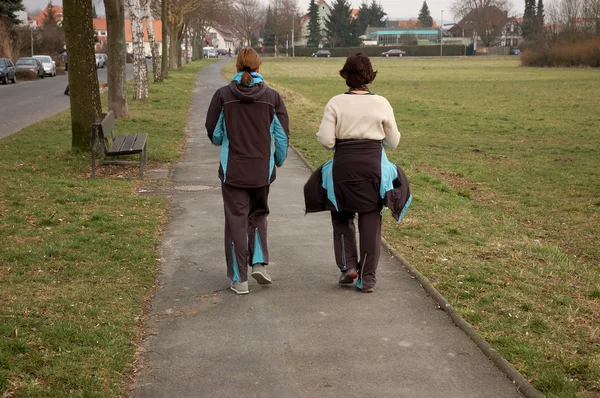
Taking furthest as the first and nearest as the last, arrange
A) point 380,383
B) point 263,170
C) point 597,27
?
point 597,27
point 263,170
point 380,383

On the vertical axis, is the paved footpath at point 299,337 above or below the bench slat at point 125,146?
below

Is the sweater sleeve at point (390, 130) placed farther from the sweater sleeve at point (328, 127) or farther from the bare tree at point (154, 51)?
the bare tree at point (154, 51)

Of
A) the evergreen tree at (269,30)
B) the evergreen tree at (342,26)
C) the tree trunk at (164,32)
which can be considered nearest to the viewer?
the tree trunk at (164,32)

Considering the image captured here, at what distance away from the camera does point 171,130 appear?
62.9 ft

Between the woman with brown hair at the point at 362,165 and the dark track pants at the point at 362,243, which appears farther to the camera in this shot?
the dark track pants at the point at 362,243

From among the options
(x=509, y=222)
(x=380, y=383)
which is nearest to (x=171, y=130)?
(x=509, y=222)

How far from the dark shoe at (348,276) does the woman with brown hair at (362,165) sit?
6 centimetres

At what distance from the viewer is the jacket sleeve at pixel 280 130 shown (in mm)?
6246

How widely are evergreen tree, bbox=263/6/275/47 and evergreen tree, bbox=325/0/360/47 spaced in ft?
31.0

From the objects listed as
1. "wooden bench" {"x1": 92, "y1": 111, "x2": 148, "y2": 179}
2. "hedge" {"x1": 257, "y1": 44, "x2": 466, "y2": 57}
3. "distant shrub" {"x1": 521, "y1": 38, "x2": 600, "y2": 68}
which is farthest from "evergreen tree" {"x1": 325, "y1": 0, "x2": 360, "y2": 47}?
"wooden bench" {"x1": 92, "y1": 111, "x2": 148, "y2": 179}

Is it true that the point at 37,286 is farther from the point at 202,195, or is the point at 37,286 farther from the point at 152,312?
the point at 202,195

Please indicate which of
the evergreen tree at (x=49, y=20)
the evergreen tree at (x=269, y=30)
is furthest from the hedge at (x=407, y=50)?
the evergreen tree at (x=49, y=20)

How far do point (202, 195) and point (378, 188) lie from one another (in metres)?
4.89

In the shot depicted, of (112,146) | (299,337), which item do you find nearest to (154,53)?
(112,146)
